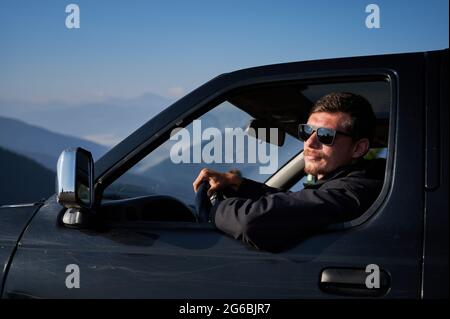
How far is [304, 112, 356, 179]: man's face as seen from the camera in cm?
212

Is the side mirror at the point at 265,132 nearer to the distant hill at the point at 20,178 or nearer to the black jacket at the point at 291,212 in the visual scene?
the black jacket at the point at 291,212

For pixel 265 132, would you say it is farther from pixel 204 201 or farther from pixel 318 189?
pixel 318 189

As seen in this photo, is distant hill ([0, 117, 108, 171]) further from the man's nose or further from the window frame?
the man's nose

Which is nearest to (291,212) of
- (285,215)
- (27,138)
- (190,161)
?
(285,215)

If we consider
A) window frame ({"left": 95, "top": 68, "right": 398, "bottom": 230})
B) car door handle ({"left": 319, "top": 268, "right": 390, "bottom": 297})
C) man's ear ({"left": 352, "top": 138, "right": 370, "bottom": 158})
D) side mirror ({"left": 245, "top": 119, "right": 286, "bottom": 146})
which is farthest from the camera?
side mirror ({"left": 245, "top": 119, "right": 286, "bottom": 146})

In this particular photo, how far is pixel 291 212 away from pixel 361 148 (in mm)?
567

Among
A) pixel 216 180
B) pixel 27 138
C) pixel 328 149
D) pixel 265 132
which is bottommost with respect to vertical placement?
pixel 216 180

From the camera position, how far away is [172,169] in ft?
7.23

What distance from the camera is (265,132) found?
2660 mm

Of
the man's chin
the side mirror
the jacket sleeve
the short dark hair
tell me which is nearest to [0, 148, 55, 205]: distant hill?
the side mirror

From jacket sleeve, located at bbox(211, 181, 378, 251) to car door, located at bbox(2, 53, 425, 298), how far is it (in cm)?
4

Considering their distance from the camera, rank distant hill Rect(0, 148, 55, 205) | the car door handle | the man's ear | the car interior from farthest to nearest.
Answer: distant hill Rect(0, 148, 55, 205)
the man's ear
the car interior
the car door handle
